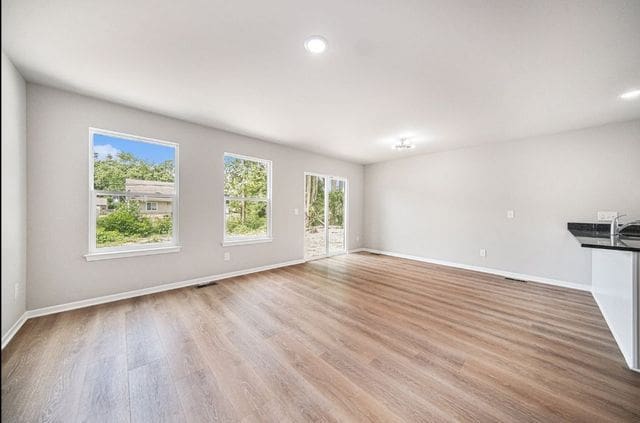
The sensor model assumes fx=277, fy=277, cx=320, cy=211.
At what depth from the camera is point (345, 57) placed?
2.46 m

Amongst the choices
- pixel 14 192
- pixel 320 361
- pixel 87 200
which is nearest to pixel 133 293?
→ pixel 87 200

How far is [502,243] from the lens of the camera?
4.77 m

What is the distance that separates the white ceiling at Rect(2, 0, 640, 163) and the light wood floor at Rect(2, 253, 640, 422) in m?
2.43

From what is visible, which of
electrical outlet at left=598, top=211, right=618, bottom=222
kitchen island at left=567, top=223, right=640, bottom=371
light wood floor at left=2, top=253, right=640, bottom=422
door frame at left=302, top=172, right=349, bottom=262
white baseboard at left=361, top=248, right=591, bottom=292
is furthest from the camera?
door frame at left=302, top=172, right=349, bottom=262

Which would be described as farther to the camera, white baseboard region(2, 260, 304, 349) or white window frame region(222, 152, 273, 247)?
white window frame region(222, 152, 273, 247)

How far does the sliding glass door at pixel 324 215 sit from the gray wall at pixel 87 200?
111 cm

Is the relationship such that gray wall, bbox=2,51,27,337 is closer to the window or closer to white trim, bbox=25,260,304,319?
white trim, bbox=25,260,304,319

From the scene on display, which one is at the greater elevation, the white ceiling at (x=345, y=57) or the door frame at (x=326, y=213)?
the white ceiling at (x=345, y=57)

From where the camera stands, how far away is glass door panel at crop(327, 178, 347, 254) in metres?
6.43

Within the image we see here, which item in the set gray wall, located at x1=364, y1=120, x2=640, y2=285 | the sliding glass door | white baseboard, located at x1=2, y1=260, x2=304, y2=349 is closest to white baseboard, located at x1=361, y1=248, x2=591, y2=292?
gray wall, located at x1=364, y1=120, x2=640, y2=285

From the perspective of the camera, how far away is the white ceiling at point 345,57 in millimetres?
2010

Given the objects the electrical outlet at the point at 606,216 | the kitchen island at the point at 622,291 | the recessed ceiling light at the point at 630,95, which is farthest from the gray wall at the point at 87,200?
the electrical outlet at the point at 606,216

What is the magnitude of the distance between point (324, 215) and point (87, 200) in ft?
13.7

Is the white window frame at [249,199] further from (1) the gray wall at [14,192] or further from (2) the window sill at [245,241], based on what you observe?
(1) the gray wall at [14,192]
